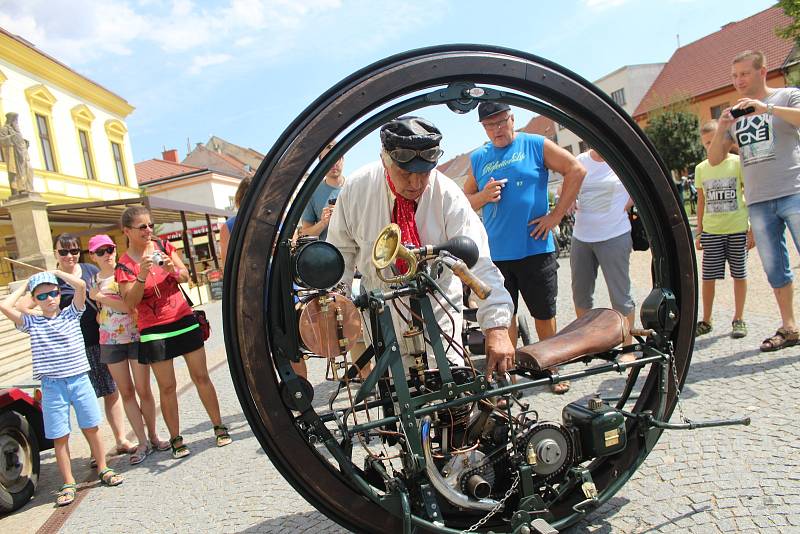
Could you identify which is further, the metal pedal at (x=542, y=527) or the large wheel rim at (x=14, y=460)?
the large wheel rim at (x=14, y=460)

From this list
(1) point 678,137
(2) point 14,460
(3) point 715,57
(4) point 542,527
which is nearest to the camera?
(4) point 542,527

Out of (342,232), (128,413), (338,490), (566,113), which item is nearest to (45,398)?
(128,413)

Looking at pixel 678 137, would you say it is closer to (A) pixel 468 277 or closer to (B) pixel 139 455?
(B) pixel 139 455

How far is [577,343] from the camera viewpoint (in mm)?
2365

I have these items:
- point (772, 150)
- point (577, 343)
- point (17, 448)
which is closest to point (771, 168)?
point (772, 150)

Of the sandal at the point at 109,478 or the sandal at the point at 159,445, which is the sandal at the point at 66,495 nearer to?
the sandal at the point at 109,478

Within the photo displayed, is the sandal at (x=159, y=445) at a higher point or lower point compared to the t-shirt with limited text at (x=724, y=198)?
lower

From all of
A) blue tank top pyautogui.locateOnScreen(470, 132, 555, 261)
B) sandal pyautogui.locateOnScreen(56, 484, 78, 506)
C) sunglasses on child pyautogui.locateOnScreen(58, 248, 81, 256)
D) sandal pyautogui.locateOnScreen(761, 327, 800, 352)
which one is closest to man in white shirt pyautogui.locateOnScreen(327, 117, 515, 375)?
blue tank top pyautogui.locateOnScreen(470, 132, 555, 261)

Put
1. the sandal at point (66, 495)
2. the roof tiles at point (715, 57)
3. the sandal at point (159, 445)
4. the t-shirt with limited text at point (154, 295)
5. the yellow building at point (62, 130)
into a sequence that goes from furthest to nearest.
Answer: the roof tiles at point (715, 57) → the yellow building at point (62, 130) → the sandal at point (159, 445) → the t-shirt with limited text at point (154, 295) → the sandal at point (66, 495)

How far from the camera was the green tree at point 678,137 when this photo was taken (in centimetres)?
3247

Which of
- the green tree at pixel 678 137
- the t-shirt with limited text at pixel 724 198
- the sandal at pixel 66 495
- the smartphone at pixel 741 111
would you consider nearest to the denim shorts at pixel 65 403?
the sandal at pixel 66 495

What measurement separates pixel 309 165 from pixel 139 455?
3546 millimetres

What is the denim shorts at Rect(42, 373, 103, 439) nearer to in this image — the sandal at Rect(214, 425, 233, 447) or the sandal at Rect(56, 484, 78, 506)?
the sandal at Rect(56, 484, 78, 506)

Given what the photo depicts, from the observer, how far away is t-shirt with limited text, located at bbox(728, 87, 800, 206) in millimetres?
4281
